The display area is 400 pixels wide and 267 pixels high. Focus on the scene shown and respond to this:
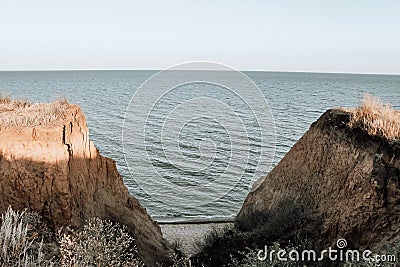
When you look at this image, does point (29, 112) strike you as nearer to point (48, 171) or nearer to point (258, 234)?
point (48, 171)

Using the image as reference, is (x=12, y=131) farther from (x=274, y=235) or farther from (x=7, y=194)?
(x=274, y=235)

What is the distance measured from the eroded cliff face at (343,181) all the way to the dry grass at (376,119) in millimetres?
165

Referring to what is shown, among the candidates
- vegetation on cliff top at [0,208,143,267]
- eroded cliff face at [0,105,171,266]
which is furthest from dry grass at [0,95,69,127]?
vegetation on cliff top at [0,208,143,267]

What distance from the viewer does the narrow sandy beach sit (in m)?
14.8

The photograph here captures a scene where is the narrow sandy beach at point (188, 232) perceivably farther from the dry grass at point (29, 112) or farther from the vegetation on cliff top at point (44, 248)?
the dry grass at point (29, 112)

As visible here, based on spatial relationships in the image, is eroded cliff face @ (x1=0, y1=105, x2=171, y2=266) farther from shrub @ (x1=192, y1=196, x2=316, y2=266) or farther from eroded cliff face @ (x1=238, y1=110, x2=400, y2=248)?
eroded cliff face @ (x1=238, y1=110, x2=400, y2=248)

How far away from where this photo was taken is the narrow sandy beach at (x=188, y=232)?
48.5ft

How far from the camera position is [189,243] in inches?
607

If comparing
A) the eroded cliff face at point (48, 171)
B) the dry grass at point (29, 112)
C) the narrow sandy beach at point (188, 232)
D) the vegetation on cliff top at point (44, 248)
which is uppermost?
the dry grass at point (29, 112)

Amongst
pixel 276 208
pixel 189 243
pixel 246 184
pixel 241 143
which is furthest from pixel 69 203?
pixel 241 143

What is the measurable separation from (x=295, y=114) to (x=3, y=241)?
4637cm

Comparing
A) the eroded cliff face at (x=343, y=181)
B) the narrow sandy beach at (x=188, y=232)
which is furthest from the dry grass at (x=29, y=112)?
the eroded cliff face at (x=343, y=181)

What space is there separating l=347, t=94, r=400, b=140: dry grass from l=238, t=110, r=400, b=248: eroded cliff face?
0.17 m

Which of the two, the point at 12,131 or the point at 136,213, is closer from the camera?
the point at 12,131
